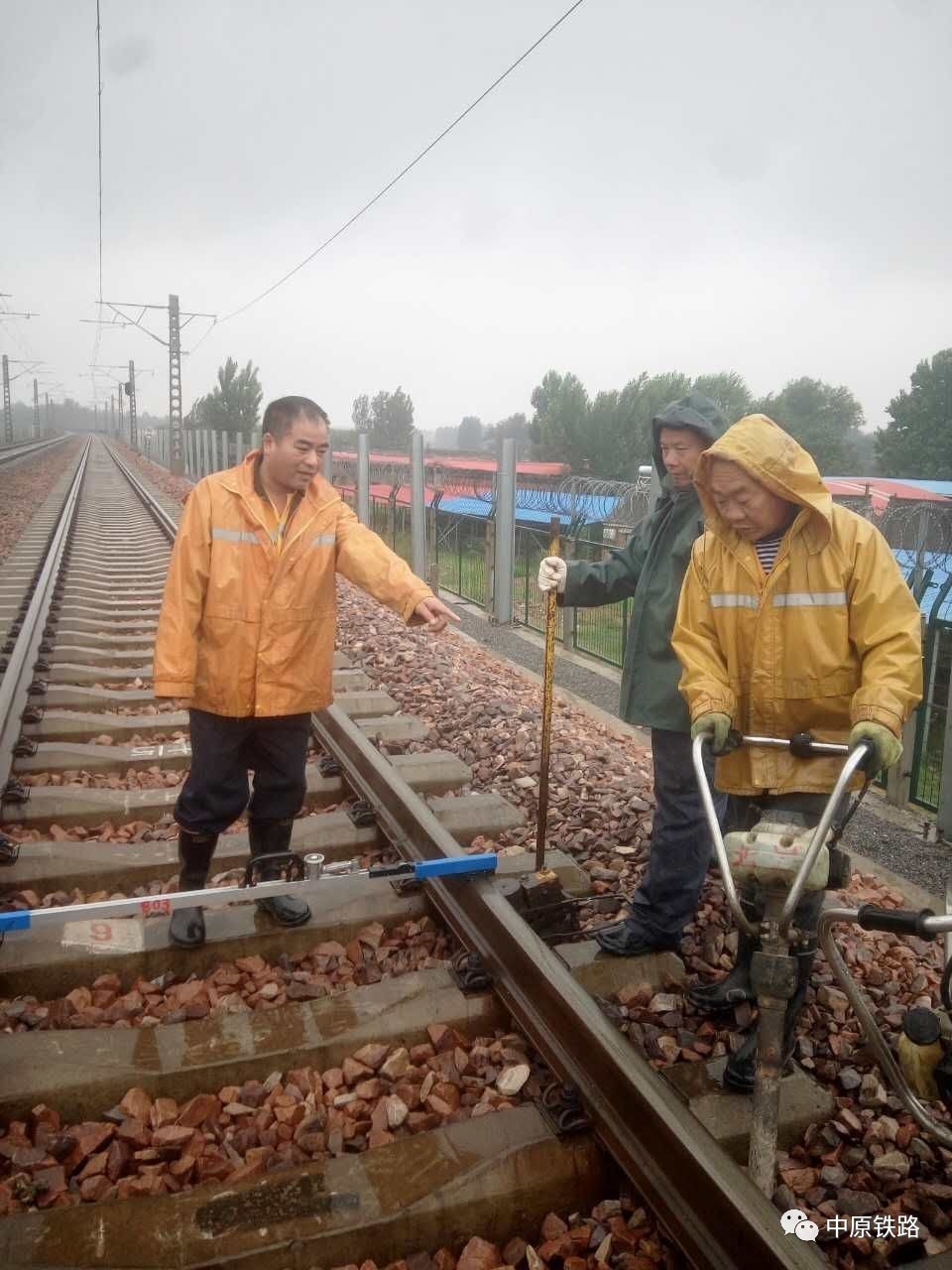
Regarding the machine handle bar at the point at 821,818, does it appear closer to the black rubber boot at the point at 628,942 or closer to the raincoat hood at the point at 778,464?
the raincoat hood at the point at 778,464

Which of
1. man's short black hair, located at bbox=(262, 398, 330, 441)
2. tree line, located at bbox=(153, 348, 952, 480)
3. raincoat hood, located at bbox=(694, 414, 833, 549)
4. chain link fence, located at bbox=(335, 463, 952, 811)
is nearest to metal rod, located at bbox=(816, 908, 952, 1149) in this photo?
raincoat hood, located at bbox=(694, 414, 833, 549)

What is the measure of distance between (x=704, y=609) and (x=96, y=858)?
2653mm

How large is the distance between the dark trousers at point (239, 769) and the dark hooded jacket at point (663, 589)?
123cm

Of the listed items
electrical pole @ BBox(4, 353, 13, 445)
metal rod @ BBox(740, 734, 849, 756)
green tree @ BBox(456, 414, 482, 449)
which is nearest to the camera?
metal rod @ BBox(740, 734, 849, 756)

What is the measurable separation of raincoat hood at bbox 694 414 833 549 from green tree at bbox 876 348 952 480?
39647 mm

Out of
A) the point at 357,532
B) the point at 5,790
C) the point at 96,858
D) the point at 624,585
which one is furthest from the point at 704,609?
the point at 5,790

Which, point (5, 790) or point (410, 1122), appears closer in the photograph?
point (410, 1122)

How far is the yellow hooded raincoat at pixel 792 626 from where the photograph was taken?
2617 mm

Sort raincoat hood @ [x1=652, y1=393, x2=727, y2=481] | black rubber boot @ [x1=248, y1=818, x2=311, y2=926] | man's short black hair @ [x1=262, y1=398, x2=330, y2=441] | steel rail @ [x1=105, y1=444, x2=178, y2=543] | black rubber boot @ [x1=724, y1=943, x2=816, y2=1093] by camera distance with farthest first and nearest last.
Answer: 1. steel rail @ [x1=105, y1=444, x2=178, y2=543]
2. black rubber boot @ [x1=248, y1=818, x2=311, y2=926]
3. raincoat hood @ [x1=652, y1=393, x2=727, y2=481]
4. man's short black hair @ [x1=262, y1=398, x2=330, y2=441]
5. black rubber boot @ [x1=724, y1=943, x2=816, y2=1093]

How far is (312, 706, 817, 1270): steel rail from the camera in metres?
2.13

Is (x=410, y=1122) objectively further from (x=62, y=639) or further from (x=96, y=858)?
(x=62, y=639)

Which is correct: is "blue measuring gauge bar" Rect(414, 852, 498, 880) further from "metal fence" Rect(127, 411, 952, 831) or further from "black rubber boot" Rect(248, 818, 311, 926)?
"metal fence" Rect(127, 411, 952, 831)

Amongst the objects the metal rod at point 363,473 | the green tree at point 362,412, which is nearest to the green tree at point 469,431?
the green tree at point 362,412

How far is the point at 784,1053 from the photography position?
2.90 metres
